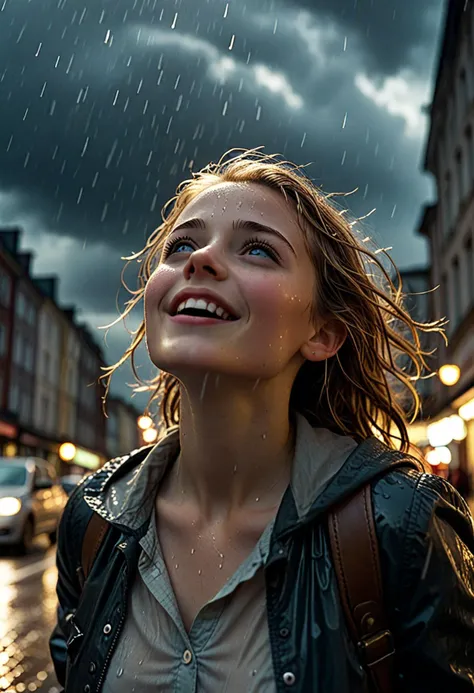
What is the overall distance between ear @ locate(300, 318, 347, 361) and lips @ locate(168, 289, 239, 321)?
285 mm

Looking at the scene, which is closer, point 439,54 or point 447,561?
point 447,561

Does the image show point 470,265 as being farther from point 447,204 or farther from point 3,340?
point 3,340

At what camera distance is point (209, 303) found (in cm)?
179

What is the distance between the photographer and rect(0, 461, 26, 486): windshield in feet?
45.8

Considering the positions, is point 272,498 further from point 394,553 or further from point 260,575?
point 394,553

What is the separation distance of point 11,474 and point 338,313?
42.7ft

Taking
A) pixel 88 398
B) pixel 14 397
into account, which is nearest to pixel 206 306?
pixel 14 397

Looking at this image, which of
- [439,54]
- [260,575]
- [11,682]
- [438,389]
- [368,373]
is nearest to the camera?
[260,575]

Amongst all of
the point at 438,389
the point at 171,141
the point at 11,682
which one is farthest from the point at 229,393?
the point at 438,389

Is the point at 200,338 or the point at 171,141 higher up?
the point at 171,141

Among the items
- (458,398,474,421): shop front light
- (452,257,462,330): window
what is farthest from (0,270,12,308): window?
(458,398,474,421): shop front light

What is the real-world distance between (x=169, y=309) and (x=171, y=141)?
1.38m

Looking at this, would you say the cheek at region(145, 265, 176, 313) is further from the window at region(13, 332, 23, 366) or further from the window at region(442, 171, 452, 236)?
the window at region(13, 332, 23, 366)

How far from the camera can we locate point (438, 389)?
38781 millimetres
